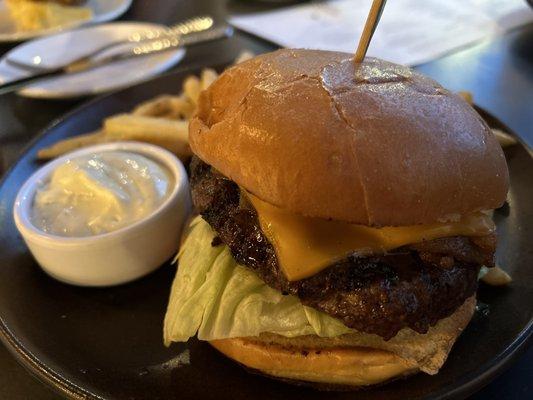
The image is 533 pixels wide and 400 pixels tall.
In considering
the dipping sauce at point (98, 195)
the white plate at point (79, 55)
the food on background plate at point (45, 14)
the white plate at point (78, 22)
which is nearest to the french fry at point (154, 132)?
the dipping sauce at point (98, 195)

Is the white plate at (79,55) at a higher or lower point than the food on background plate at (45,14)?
higher

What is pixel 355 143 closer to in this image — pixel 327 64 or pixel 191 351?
pixel 327 64

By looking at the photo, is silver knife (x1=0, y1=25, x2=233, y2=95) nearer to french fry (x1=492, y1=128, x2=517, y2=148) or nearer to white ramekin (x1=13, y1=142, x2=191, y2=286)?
white ramekin (x1=13, y1=142, x2=191, y2=286)

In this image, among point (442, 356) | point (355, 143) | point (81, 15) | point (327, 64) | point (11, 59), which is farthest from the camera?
point (81, 15)

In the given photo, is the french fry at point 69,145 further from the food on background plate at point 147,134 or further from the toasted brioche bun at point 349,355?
the toasted brioche bun at point 349,355

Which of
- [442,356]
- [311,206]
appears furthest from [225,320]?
[442,356]

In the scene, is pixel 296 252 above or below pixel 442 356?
above
